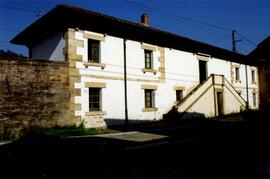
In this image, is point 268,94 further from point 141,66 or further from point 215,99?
point 141,66

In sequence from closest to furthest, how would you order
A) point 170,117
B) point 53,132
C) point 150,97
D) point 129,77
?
point 53,132 → point 129,77 → point 150,97 → point 170,117

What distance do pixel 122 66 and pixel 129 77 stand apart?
0.86 meters

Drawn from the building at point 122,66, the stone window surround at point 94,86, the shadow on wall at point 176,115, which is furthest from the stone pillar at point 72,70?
Answer: the shadow on wall at point 176,115

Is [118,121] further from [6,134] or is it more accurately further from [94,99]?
[6,134]

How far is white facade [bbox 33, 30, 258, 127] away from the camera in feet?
44.5

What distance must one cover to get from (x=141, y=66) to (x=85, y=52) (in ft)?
14.4

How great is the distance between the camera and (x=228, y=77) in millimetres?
25547

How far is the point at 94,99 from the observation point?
1398cm

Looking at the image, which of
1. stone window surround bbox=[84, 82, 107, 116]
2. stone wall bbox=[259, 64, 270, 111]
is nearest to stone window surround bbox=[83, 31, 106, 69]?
stone window surround bbox=[84, 82, 107, 116]

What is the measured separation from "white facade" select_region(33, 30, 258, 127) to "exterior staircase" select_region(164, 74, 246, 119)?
31cm

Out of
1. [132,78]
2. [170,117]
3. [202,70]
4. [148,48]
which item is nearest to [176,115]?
[170,117]

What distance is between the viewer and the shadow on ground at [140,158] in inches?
225

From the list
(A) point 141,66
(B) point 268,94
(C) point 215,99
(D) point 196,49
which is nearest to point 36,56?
(A) point 141,66

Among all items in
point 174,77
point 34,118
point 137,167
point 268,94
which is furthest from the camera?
point 268,94
